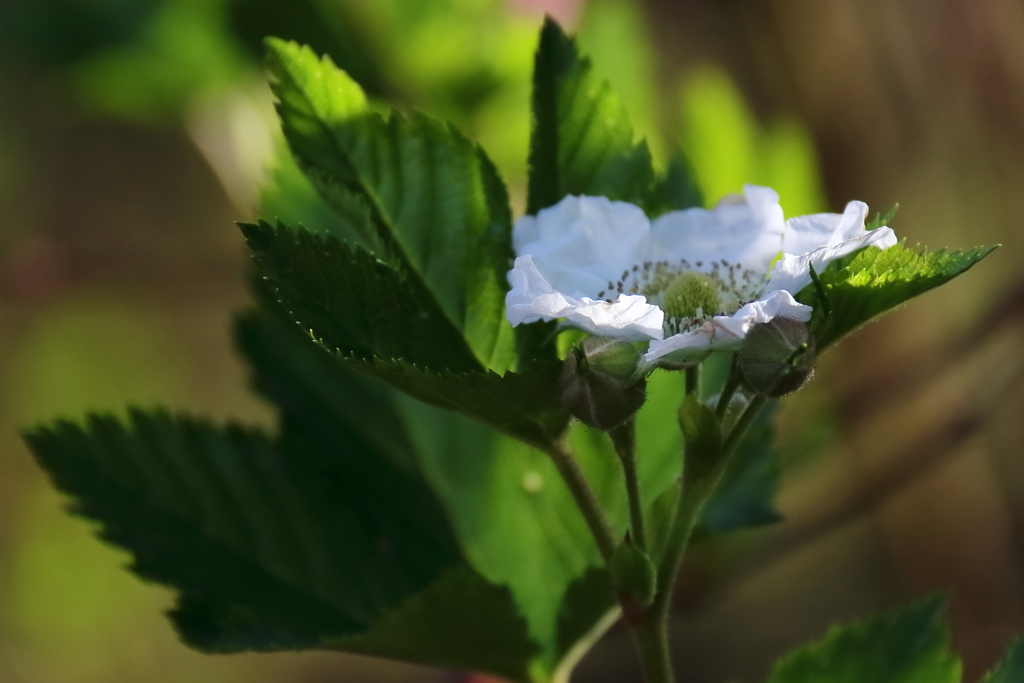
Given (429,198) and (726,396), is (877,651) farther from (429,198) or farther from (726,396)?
(429,198)

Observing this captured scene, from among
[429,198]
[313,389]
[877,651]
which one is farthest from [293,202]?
[877,651]

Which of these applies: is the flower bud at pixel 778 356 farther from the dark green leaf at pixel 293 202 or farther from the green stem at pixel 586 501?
the dark green leaf at pixel 293 202

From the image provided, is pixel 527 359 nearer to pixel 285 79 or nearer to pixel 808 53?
pixel 285 79

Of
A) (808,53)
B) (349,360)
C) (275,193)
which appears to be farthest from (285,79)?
(808,53)

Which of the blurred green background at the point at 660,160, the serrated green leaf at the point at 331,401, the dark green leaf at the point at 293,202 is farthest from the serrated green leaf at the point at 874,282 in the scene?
the blurred green background at the point at 660,160

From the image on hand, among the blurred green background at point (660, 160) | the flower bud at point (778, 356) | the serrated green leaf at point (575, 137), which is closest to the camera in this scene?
the flower bud at point (778, 356)

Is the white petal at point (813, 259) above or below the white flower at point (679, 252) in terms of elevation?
below
